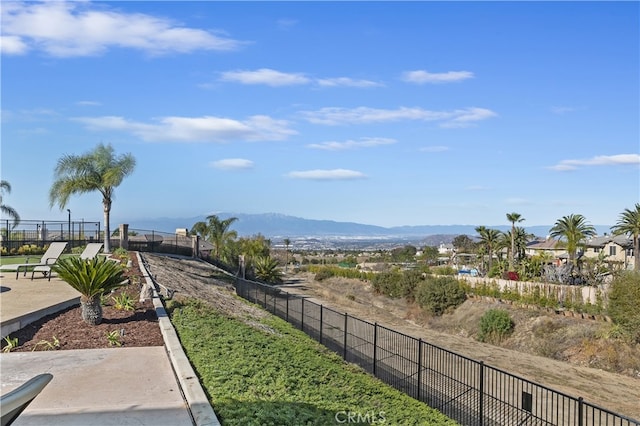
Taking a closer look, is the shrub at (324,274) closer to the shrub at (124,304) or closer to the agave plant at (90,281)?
the shrub at (124,304)

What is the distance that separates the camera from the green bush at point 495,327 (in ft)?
98.9

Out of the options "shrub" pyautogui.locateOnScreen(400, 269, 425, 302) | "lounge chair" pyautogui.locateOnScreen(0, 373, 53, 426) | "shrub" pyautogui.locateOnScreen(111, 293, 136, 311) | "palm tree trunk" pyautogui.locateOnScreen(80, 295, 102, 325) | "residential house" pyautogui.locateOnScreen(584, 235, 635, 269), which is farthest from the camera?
"residential house" pyautogui.locateOnScreen(584, 235, 635, 269)

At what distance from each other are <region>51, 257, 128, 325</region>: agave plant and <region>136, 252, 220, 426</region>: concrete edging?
130 centimetres

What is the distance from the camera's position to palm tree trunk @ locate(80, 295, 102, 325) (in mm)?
10398

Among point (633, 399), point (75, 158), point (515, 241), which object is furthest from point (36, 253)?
point (515, 241)

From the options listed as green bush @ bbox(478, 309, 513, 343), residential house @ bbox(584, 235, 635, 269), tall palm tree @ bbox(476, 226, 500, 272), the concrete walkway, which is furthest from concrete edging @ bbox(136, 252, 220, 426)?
residential house @ bbox(584, 235, 635, 269)

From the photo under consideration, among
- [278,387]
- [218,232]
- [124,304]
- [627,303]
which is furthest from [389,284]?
[278,387]

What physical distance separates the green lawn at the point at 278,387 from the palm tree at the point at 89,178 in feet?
63.7

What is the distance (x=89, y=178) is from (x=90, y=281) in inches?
795

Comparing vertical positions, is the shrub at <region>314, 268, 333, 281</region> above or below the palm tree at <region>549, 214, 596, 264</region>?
below

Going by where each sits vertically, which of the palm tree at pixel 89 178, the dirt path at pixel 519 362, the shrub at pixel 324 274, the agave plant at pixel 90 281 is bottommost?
the shrub at pixel 324 274

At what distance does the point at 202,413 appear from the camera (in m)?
5.89

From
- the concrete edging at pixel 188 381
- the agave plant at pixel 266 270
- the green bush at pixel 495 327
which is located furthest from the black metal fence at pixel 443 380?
the agave plant at pixel 266 270

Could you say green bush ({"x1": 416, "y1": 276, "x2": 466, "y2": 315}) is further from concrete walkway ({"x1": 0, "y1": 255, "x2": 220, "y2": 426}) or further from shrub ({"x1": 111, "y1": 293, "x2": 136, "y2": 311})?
concrete walkway ({"x1": 0, "y1": 255, "x2": 220, "y2": 426})
